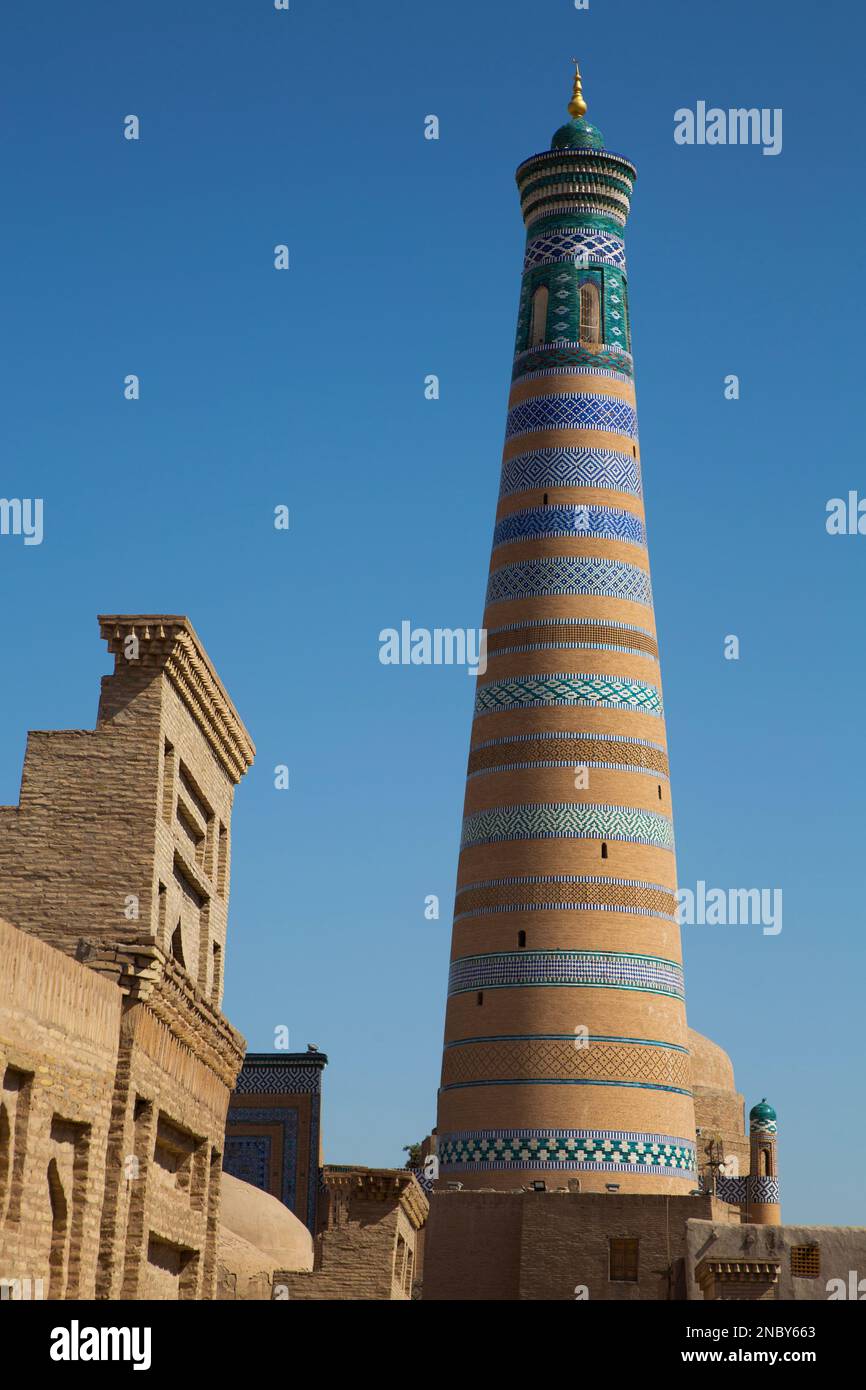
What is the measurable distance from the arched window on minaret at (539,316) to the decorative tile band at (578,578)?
3165 mm

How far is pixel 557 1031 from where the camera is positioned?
24906mm

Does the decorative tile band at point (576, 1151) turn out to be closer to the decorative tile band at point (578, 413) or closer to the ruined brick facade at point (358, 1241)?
the ruined brick facade at point (358, 1241)

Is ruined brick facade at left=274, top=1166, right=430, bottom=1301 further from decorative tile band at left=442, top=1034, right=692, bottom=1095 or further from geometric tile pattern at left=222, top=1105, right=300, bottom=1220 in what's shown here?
geometric tile pattern at left=222, top=1105, right=300, bottom=1220

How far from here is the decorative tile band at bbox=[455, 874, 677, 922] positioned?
83.6 feet

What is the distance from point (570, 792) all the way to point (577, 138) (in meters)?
9.08

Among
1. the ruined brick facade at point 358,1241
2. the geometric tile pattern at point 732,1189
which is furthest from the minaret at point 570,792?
the geometric tile pattern at point 732,1189

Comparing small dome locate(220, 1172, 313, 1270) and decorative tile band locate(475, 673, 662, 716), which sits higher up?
decorative tile band locate(475, 673, 662, 716)

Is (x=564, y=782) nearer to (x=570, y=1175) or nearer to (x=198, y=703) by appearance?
(x=570, y=1175)

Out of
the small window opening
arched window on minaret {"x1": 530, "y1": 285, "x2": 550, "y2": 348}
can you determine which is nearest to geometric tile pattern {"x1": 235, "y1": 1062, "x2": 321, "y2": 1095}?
arched window on minaret {"x1": 530, "y1": 285, "x2": 550, "y2": 348}

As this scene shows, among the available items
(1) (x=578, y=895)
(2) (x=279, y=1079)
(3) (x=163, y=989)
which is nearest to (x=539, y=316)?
(1) (x=578, y=895)

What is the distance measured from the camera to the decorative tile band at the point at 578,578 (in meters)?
26.8

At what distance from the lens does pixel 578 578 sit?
88.0ft

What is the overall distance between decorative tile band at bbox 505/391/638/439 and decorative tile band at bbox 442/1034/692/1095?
8150mm

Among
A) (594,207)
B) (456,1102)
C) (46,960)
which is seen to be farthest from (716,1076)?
(46,960)
